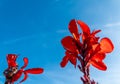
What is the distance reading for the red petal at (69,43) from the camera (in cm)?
195

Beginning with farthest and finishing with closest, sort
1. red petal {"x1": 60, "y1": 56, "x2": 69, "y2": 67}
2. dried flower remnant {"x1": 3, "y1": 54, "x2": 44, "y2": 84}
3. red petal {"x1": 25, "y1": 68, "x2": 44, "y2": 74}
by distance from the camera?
red petal {"x1": 25, "y1": 68, "x2": 44, "y2": 74}
dried flower remnant {"x1": 3, "y1": 54, "x2": 44, "y2": 84}
red petal {"x1": 60, "y1": 56, "x2": 69, "y2": 67}

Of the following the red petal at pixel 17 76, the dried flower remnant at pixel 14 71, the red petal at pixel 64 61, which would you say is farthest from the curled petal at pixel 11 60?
the red petal at pixel 64 61

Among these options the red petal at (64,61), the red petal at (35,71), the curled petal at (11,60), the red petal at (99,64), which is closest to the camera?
the red petal at (99,64)

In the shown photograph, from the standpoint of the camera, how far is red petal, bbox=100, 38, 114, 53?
6.49 ft

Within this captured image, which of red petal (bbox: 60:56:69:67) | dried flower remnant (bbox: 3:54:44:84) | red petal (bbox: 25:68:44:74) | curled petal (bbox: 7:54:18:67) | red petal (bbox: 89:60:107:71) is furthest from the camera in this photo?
curled petal (bbox: 7:54:18:67)

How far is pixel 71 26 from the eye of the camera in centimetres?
200

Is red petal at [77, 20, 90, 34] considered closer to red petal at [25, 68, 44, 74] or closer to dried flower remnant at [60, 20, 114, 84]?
dried flower remnant at [60, 20, 114, 84]

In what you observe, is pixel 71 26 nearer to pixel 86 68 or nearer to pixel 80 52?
pixel 80 52

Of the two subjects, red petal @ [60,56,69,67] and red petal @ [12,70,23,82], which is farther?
red petal @ [12,70,23,82]

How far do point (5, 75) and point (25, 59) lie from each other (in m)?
0.55

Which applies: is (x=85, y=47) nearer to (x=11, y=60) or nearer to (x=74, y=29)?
(x=74, y=29)

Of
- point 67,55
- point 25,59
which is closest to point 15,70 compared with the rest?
point 25,59

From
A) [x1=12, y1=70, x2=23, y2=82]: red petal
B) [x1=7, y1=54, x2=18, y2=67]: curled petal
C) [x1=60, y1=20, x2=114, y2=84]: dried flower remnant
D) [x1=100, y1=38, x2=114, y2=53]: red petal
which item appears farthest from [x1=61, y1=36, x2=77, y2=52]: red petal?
[x1=7, y1=54, x2=18, y2=67]: curled petal

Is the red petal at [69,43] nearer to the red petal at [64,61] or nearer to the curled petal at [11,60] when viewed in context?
the red petal at [64,61]
